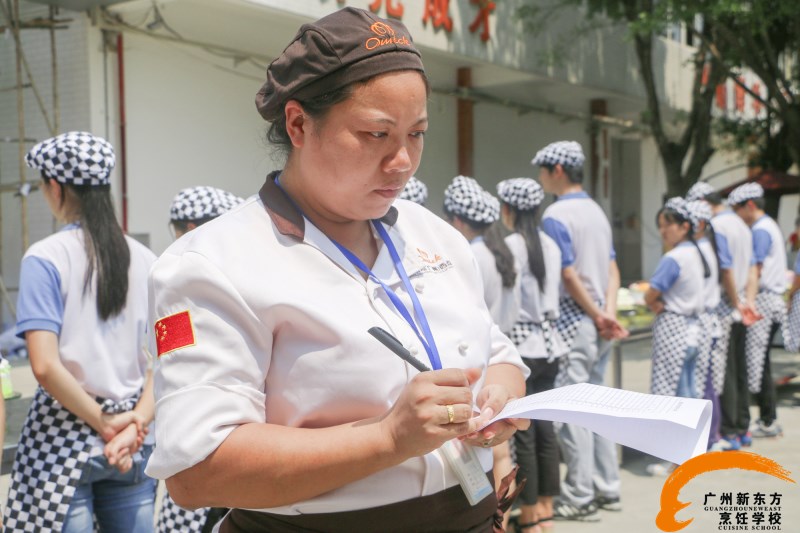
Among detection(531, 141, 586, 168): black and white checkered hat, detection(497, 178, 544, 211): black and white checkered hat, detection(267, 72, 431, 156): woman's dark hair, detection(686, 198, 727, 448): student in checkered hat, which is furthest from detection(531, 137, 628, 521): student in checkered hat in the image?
detection(267, 72, 431, 156): woman's dark hair

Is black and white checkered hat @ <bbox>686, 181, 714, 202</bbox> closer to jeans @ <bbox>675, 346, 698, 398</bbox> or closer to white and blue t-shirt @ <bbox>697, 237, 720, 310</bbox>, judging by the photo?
white and blue t-shirt @ <bbox>697, 237, 720, 310</bbox>

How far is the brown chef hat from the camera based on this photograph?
1400mm

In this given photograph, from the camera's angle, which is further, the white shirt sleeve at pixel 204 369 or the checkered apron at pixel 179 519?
Result: the checkered apron at pixel 179 519

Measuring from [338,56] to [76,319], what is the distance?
5.20ft

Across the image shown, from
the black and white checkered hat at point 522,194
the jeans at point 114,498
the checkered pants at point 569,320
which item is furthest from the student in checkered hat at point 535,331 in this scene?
the jeans at point 114,498

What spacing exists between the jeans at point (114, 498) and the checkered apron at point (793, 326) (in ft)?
20.4

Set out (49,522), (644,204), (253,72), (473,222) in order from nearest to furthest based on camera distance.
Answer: (49,522)
(473,222)
(253,72)
(644,204)

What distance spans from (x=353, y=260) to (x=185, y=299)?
1.05 feet

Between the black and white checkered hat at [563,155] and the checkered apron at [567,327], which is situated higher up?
the black and white checkered hat at [563,155]

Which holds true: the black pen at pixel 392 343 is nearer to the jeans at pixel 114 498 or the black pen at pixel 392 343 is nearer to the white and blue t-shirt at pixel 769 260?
the jeans at pixel 114 498

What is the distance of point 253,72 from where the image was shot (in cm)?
1106

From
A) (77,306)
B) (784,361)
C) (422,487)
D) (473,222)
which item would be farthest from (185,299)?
(784,361)

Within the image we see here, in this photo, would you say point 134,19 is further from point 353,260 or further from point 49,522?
A: point 353,260

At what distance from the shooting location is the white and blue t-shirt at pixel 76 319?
99.9 inches
